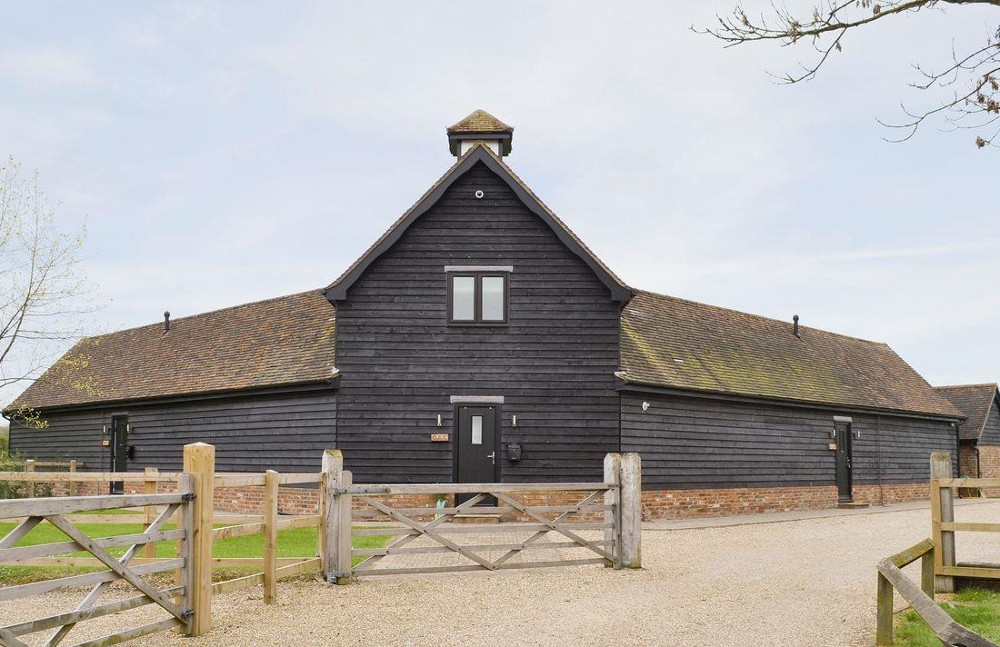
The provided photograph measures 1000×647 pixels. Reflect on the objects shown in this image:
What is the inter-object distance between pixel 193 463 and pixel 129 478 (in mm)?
5046

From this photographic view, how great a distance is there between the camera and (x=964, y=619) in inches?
311

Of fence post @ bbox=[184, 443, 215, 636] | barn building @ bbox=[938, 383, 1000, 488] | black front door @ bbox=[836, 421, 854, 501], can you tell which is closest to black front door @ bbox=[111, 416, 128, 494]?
fence post @ bbox=[184, 443, 215, 636]

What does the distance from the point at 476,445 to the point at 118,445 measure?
13.0 m

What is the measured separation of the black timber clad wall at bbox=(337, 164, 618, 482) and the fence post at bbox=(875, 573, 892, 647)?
11.7 metres

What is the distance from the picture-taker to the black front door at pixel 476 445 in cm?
1891

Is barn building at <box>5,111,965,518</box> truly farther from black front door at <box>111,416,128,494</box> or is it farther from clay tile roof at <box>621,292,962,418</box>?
black front door at <box>111,416,128,494</box>

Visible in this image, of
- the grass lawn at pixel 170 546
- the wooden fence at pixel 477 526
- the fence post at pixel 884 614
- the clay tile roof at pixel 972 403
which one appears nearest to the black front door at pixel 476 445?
the grass lawn at pixel 170 546

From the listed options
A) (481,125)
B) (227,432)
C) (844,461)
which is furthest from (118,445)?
(844,461)

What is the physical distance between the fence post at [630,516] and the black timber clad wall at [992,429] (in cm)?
3010

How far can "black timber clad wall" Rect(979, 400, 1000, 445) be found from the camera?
121 ft

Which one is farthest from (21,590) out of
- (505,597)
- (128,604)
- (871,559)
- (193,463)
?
(871,559)

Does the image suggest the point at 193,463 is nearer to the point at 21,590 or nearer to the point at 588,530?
the point at 21,590

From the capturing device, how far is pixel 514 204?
64.0 feet

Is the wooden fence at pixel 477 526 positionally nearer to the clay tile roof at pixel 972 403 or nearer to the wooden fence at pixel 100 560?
the wooden fence at pixel 100 560
